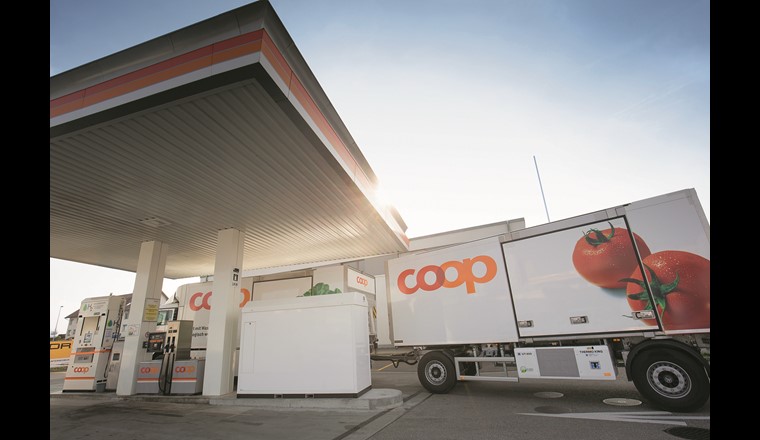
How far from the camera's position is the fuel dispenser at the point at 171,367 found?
9414mm

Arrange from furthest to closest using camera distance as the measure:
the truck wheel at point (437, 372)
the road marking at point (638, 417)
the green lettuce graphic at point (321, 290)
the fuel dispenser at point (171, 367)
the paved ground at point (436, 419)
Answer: the green lettuce graphic at point (321, 290) → the fuel dispenser at point (171, 367) → the truck wheel at point (437, 372) → the road marking at point (638, 417) → the paved ground at point (436, 419)

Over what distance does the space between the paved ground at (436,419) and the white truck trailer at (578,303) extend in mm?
591

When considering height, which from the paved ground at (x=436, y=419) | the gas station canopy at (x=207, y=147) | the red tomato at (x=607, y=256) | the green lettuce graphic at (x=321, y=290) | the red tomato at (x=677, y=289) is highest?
the gas station canopy at (x=207, y=147)

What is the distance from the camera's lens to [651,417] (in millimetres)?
5398

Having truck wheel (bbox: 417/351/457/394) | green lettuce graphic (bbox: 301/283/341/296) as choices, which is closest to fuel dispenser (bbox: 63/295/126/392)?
green lettuce graphic (bbox: 301/283/341/296)

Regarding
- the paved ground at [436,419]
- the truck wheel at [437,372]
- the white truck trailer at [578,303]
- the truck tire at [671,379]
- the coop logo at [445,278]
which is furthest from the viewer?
the truck wheel at [437,372]

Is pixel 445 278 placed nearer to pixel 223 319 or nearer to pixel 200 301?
pixel 223 319

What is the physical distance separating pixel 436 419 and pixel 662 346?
4039 mm

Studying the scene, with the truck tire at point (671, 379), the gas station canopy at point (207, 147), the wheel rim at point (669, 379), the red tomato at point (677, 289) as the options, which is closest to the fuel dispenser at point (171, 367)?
the gas station canopy at point (207, 147)

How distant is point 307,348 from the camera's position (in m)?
7.85

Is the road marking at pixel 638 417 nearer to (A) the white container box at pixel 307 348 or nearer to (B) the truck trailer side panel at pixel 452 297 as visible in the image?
(B) the truck trailer side panel at pixel 452 297

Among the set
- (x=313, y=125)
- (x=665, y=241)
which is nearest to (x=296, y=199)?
(x=313, y=125)

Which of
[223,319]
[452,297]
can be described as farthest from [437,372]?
[223,319]
